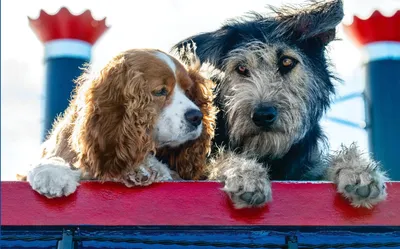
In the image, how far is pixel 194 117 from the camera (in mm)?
3387

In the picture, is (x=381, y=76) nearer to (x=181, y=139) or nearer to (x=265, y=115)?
(x=265, y=115)

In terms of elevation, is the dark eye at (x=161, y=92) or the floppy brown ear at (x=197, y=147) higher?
the dark eye at (x=161, y=92)

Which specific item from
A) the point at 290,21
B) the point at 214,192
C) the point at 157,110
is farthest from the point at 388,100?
the point at 214,192

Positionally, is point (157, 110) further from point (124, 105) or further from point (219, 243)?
point (219, 243)

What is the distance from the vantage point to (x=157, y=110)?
3.38 m

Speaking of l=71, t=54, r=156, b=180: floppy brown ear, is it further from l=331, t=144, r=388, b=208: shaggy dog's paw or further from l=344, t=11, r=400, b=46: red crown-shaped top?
l=344, t=11, r=400, b=46: red crown-shaped top

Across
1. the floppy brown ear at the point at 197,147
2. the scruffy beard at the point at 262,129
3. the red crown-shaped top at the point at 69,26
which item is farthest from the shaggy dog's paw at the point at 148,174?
the red crown-shaped top at the point at 69,26

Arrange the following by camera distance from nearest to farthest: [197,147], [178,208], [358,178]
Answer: [178,208] → [358,178] → [197,147]

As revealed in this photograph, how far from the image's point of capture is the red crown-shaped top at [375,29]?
6.27 metres

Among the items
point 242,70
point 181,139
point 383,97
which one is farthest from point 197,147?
point 383,97

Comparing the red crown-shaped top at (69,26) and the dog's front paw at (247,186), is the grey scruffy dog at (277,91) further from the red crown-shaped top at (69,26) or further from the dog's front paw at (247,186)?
the red crown-shaped top at (69,26)

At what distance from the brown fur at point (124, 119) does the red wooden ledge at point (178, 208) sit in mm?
260

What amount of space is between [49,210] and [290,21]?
1.72 metres

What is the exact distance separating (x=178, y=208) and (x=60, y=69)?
12.2 feet
